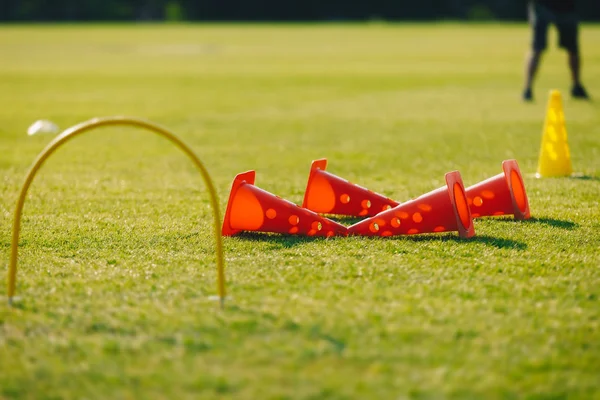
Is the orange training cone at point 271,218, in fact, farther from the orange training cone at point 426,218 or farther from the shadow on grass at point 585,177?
the shadow on grass at point 585,177

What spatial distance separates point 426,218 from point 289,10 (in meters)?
58.9

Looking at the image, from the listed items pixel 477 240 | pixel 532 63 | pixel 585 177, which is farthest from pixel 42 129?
pixel 477 240

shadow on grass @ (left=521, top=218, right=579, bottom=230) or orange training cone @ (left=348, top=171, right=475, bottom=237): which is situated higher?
orange training cone @ (left=348, top=171, right=475, bottom=237)

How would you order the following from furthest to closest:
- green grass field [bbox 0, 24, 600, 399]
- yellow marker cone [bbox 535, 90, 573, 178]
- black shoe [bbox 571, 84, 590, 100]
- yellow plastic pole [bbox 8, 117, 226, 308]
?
black shoe [bbox 571, 84, 590, 100] < yellow marker cone [bbox 535, 90, 573, 178] < yellow plastic pole [bbox 8, 117, 226, 308] < green grass field [bbox 0, 24, 600, 399]

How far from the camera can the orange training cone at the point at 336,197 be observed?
555 cm

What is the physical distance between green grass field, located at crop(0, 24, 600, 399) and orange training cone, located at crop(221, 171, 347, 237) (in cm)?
11

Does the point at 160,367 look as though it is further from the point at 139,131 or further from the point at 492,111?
the point at 492,111

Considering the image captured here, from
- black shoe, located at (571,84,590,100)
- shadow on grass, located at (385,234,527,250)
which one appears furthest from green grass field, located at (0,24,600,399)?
black shoe, located at (571,84,590,100)

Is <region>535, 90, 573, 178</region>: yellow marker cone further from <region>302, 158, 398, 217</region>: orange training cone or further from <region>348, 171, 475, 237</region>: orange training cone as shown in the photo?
<region>348, 171, 475, 237</region>: orange training cone

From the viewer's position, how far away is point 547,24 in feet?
38.7

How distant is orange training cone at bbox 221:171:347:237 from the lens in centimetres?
496

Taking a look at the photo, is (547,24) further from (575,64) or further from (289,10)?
(289,10)

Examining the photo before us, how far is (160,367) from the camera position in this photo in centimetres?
305

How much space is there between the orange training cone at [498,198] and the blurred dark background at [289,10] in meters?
55.8
